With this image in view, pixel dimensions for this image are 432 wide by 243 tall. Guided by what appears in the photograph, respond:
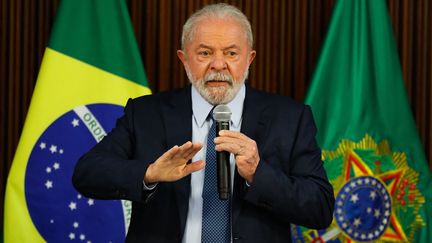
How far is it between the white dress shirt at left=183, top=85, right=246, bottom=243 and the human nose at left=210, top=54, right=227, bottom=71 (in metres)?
0.14

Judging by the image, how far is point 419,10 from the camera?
13.4 feet

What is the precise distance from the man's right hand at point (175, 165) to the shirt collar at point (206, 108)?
32cm

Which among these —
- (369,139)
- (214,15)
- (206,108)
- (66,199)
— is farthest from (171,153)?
(369,139)

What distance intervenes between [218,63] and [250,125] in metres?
0.23

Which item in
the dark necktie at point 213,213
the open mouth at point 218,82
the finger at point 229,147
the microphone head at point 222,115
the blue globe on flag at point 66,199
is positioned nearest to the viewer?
the finger at point 229,147

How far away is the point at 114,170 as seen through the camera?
81.0 inches

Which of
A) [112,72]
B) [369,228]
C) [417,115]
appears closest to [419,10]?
[417,115]

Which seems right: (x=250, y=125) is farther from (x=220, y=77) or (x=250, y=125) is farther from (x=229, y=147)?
(x=229, y=147)

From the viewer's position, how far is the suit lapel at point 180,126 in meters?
2.08

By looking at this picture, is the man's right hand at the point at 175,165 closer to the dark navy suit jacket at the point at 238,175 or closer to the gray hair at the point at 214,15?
the dark navy suit jacket at the point at 238,175

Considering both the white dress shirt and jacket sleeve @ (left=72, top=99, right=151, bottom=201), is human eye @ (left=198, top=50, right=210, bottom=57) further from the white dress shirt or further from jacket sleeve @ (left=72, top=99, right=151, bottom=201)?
jacket sleeve @ (left=72, top=99, right=151, bottom=201)

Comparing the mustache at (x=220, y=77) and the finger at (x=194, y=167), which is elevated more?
the mustache at (x=220, y=77)

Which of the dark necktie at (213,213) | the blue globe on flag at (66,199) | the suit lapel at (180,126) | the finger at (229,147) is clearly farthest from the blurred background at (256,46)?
the finger at (229,147)

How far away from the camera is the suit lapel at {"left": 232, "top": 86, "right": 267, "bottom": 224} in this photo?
2064mm
